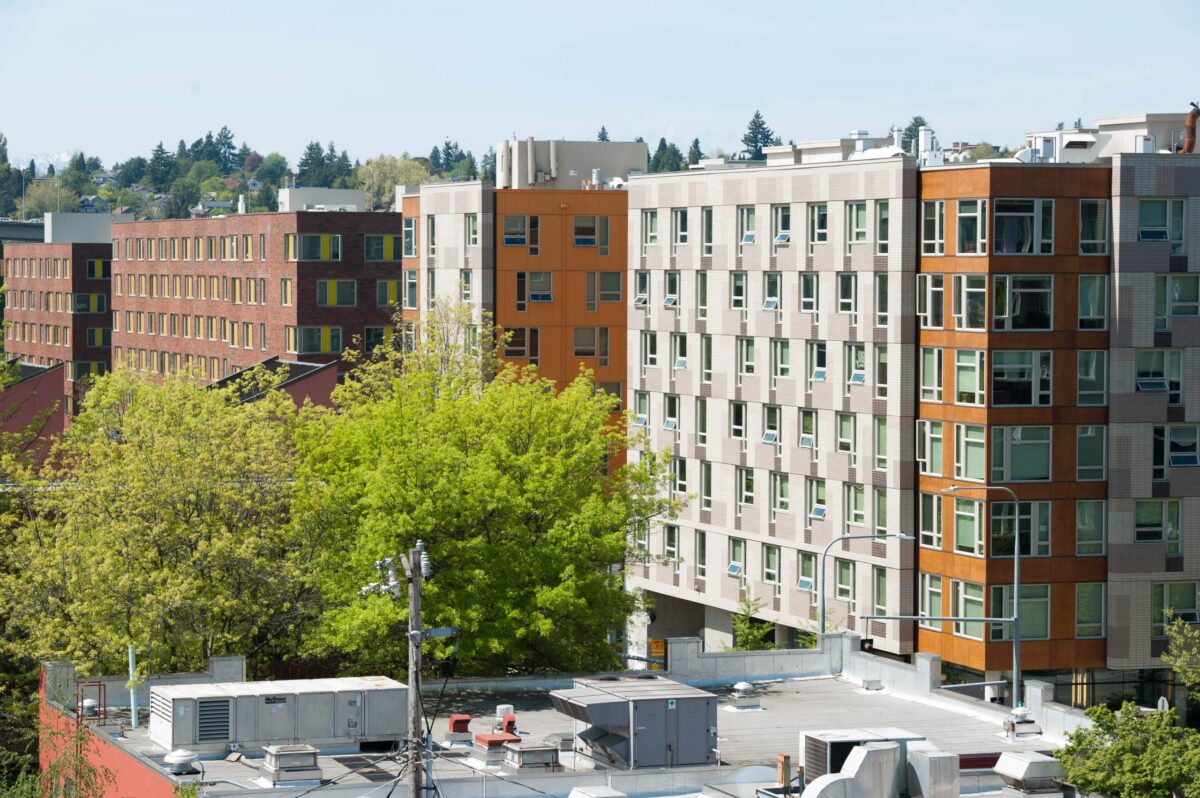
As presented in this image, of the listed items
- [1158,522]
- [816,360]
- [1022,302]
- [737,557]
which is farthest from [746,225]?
[1158,522]

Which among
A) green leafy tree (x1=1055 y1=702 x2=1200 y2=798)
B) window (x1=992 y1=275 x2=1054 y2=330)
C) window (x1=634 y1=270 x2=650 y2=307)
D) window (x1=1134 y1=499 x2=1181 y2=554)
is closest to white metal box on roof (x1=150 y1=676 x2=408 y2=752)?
green leafy tree (x1=1055 y1=702 x2=1200 y2=798)

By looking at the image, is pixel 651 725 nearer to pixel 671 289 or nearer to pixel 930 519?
pixel 930 519

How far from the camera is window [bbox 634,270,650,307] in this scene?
10194 centimetres

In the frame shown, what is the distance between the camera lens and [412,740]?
38250 mm

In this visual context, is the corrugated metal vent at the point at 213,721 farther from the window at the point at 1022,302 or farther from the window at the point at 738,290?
the window at the point at 738,290

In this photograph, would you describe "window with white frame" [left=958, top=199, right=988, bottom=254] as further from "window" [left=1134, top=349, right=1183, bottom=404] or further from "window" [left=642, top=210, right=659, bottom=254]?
"window" [left=642, top=210, right=659, bottom=254]

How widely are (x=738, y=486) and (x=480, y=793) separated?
47.4m

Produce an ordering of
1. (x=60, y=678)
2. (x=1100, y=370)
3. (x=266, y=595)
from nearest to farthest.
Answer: (x=60, y=678) < (x=266, y=595) < (x=1100, y=370)

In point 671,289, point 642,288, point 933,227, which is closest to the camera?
point 933,227

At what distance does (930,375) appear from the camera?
276 ft

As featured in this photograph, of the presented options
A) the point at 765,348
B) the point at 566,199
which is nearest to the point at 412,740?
the point at 765,348

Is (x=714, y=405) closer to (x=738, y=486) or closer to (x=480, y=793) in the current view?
(x=738, y=486)

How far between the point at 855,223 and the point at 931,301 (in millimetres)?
5513

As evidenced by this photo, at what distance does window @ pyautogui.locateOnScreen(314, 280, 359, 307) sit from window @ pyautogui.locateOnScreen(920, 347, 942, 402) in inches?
2273
